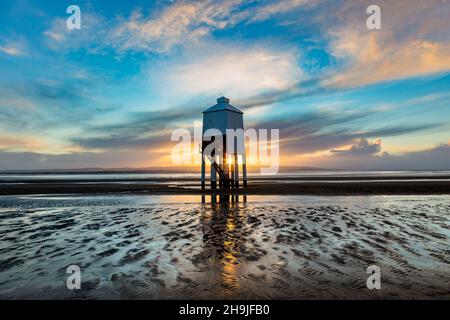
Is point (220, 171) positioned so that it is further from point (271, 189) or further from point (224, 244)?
point (224, 244)

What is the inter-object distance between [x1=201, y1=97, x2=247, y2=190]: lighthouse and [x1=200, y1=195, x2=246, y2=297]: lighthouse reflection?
14695 mm

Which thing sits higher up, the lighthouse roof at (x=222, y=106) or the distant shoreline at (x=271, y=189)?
the lighthouse roof at (x=222, y=106)

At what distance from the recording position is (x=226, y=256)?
777 centimetres

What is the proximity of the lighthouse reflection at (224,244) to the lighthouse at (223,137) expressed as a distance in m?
14.7

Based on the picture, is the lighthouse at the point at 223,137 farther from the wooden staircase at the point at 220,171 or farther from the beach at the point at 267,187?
the beach at the point at 267,187

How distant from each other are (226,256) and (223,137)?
74.3 feet

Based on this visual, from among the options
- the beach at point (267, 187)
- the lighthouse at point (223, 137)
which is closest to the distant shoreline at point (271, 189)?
the beach at point (267, 187)

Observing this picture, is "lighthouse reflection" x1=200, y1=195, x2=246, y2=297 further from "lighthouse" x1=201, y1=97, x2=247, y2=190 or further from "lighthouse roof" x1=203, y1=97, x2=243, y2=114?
"lighthouse roof" x1=203, y1=97, x2=243, y2=114

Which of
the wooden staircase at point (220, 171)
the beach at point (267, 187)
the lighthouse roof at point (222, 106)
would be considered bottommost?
the beach at point (267, 187)

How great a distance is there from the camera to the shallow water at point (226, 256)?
552 centimetres

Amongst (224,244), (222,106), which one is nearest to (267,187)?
(222,106)
